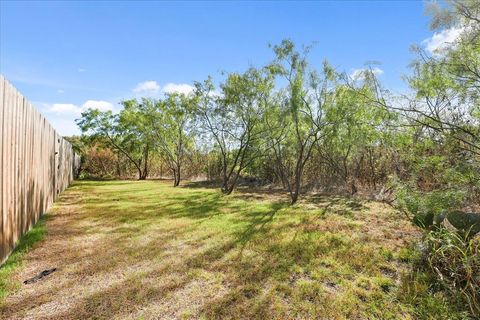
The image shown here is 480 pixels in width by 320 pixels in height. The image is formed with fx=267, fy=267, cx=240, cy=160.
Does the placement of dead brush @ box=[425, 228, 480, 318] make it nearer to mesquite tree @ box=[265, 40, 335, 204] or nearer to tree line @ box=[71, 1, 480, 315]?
tree line @ box=[71, 1, 480, 315]

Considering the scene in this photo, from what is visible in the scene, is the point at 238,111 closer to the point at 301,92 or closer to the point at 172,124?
the point at 301,92

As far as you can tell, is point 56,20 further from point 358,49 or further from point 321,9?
point 358,49

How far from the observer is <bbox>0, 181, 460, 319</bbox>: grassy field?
95.5 inches

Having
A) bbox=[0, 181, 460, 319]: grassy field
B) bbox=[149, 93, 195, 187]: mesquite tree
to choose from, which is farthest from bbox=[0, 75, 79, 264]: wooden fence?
bbox=[149, 93, 195, 187]: mesquite tree

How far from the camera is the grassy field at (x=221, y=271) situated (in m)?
2.43

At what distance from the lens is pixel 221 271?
3.24 m

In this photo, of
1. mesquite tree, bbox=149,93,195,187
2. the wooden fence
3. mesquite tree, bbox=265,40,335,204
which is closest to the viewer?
the wooden fence

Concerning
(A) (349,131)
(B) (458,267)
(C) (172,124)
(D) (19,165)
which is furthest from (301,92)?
(C) (172,124)

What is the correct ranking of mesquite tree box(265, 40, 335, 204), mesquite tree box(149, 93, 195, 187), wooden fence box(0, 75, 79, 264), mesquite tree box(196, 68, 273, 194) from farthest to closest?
mesquite tree box(149, 93, 195, 187) < mesquite tree box(196, 68, 273, 194) < mesquite tree box(265, 40, 335, 204) < wooden fence box(0, 75, 79, 264)

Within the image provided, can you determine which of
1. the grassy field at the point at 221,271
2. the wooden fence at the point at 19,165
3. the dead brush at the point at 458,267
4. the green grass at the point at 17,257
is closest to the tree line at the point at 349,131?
the dead brush at the point at 458,267

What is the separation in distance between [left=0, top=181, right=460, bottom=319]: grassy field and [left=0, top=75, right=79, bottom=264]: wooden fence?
0.44 meters

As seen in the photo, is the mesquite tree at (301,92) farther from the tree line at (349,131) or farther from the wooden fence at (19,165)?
the wooden fence at (19,165)

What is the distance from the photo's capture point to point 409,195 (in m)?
4.07

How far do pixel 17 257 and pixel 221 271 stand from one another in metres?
2.60
